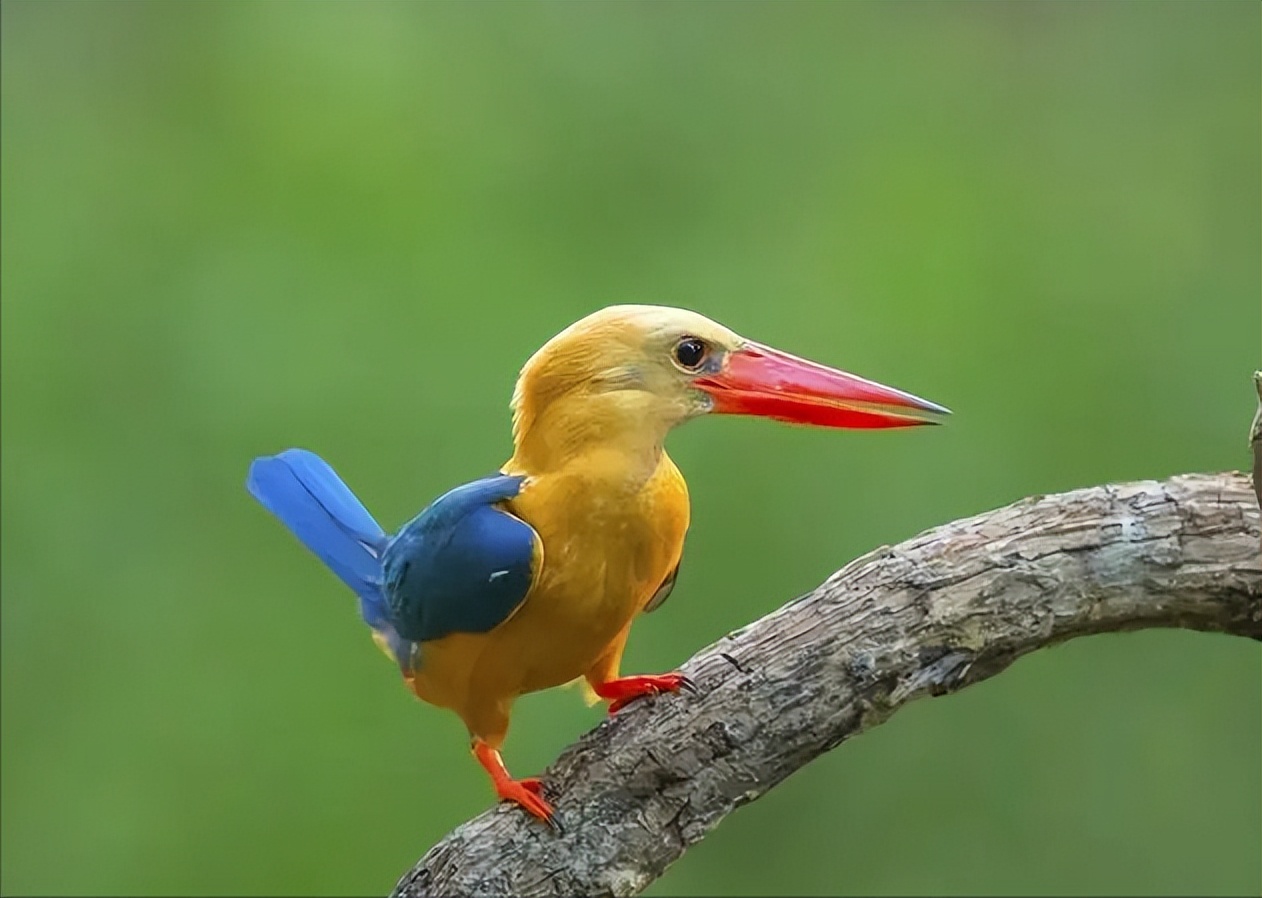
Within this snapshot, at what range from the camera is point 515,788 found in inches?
40.7

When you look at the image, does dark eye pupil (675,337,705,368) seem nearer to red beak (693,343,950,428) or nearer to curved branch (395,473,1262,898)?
red beak (693,343,950,428)

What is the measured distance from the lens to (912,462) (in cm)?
164

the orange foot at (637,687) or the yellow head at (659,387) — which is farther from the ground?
the yellow head at (659,387)

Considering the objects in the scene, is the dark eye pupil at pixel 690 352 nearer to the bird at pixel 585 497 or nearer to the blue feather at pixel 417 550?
the bird at pixel 585 497

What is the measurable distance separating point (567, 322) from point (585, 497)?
2.45ft

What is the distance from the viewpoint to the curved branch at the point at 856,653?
1018 millimetres

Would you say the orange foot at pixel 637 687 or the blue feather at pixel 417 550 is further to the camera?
the orange foot at pixel 637 687

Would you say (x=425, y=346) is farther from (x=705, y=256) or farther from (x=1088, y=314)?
(x=1088, y=314)

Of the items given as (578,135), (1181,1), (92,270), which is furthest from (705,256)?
(92,270)

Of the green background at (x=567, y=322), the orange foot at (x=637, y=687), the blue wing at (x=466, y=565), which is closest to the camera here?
the blue wing at (x=466, y=565)

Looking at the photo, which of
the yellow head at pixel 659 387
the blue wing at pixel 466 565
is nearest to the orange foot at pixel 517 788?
the blue wing at pixel 466 565

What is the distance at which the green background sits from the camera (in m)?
1.63

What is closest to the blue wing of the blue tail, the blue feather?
the blue feather

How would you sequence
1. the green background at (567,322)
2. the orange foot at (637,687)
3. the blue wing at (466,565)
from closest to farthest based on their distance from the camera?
the blue wing at (466,565) → the orange foot at (637,687) → the green background at (567,322)
